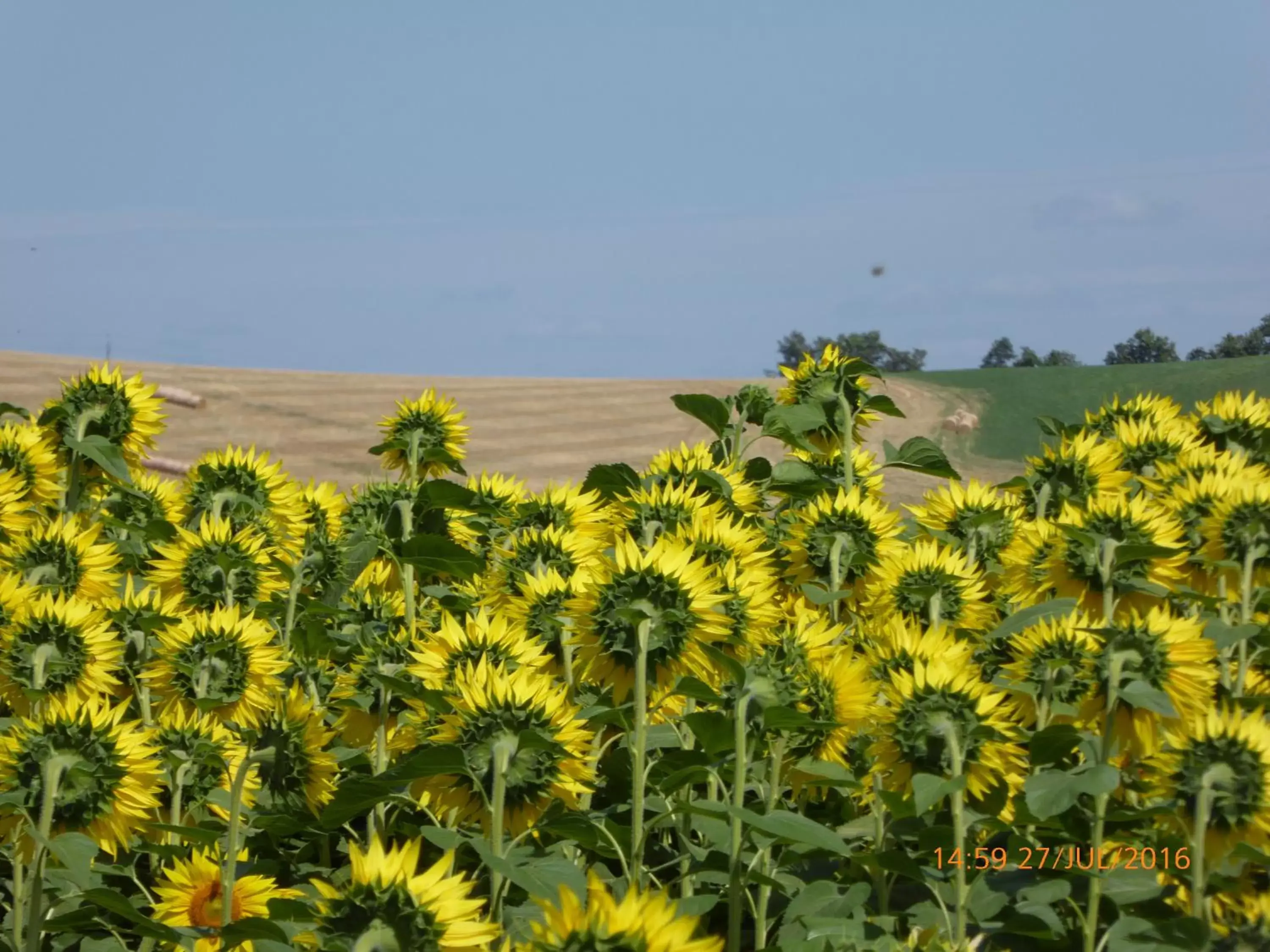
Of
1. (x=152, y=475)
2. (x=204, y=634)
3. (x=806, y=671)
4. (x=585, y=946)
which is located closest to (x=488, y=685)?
(x=806, y=671)

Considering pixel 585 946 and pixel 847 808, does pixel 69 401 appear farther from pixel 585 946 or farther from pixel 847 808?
pixel 585 946

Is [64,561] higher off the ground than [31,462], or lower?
lower

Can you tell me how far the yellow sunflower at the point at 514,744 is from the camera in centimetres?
179

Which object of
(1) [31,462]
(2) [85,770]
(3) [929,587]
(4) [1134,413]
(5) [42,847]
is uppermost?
(4) [1134,413]

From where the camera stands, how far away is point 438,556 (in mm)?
2689

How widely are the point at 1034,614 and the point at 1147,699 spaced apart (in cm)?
28

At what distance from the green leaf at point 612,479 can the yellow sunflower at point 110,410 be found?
129 centimetres

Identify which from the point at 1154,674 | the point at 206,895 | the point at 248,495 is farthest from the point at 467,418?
the point at 1154,674

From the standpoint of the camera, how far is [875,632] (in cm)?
250

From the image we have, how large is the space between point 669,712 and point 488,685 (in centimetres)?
77

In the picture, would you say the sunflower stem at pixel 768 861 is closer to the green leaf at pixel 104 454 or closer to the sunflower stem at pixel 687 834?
the sunflower stem at pixel 687 834

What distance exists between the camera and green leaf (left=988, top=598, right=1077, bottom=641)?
2111 millimetres

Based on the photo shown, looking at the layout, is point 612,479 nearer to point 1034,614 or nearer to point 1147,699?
point 1034,614

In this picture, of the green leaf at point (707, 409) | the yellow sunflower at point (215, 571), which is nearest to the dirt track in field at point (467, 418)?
the green leaf at point (707, 409)
